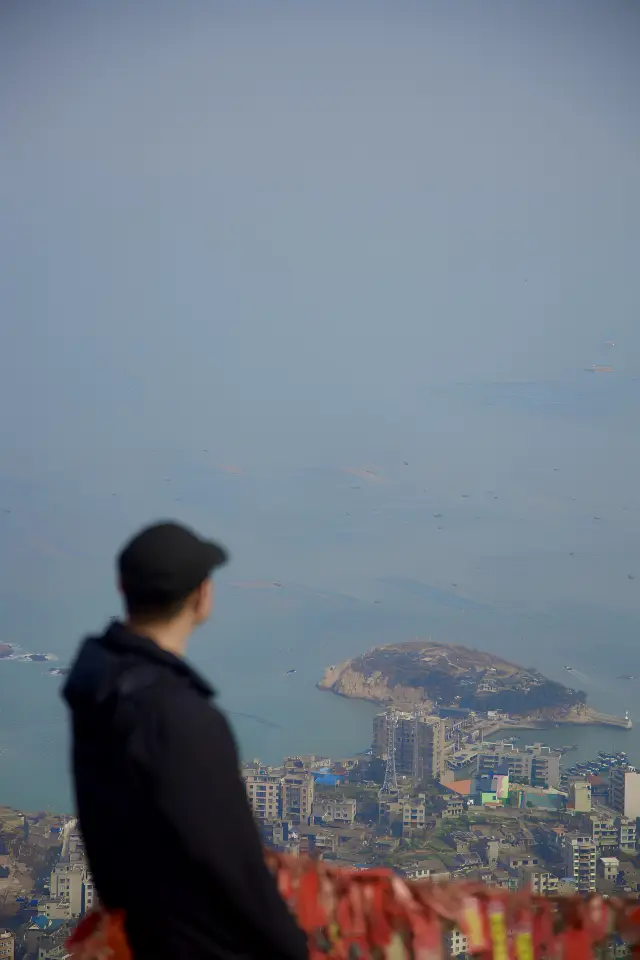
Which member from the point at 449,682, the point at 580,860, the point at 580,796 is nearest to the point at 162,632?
the point at 580,860

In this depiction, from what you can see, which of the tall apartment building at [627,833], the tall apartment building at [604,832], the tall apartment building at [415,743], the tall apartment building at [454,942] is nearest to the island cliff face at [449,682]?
the tall apartment building at [415,743]

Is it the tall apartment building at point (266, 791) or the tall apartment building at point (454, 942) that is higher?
the tall apartment building at point (454, 942)

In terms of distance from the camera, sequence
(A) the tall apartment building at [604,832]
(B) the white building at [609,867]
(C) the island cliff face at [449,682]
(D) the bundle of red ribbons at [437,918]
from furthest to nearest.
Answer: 1. (C) the island cliff face at [449,682]
2. (A) the tall apartment building at [604,832]
3. (B) the white building at [609,867]
4. (D) the bundle of red ribbons at [437,918]

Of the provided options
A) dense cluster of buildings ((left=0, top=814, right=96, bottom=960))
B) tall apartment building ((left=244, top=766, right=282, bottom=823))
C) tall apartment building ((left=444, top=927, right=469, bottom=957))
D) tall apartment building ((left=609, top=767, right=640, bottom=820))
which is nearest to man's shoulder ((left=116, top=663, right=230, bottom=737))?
tall apartment building ((left=444, top=927, right=469, bottom=957))

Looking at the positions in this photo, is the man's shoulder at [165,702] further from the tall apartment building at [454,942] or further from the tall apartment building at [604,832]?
the tall apartment building at [604,832]

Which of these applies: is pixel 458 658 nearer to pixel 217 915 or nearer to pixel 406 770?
pixel 406 770

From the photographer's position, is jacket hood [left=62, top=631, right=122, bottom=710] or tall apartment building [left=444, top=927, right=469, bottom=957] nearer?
jacket hood [left=62, top=631, right=122, bottom=710]

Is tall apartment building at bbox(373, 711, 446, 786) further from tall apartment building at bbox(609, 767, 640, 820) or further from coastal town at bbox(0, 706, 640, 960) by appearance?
tall apartment building at bbox(609, 767, 640, 820)

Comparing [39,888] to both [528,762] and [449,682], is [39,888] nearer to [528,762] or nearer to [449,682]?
[449,682]

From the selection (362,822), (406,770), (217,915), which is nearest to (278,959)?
(217,915)
